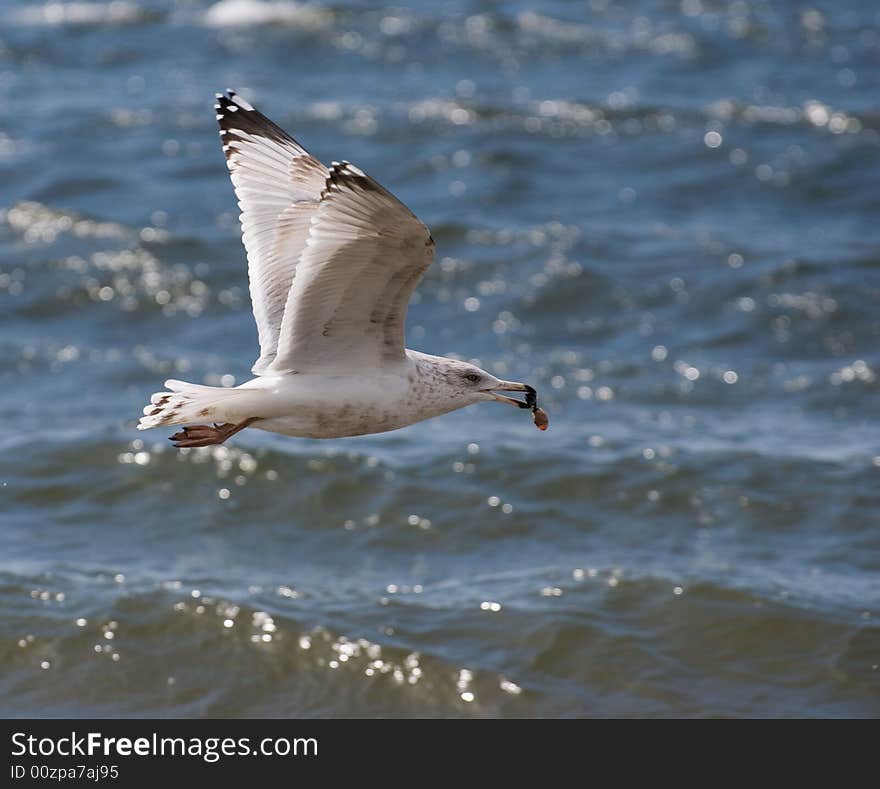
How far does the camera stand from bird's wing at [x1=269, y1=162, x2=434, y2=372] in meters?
A: 4.94

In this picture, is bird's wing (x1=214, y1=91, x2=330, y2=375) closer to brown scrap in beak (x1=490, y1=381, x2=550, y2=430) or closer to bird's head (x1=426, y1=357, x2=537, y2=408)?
bird's head (x1=426, y1=357, x2=537, y2=408)

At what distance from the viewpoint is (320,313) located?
546 cm

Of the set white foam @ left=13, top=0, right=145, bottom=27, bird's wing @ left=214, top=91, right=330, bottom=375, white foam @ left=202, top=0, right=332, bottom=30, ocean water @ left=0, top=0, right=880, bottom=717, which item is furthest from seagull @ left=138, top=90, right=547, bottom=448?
white foam @ left=13, top=0, right=145, bottom=27

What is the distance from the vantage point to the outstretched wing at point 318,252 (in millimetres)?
4992

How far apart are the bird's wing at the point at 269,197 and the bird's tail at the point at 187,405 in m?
0.44

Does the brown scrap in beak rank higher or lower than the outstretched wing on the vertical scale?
lower

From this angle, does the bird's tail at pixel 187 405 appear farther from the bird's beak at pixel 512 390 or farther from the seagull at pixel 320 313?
the bird's beak at pixel 512 390

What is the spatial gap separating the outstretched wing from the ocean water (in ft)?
7.64

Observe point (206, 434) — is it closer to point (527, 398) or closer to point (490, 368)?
point (527, 398)

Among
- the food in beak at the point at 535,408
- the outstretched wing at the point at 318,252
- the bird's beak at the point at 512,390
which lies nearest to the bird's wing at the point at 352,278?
the outstretched wing at the point at 318,252

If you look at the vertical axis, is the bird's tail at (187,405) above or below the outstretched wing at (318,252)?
below

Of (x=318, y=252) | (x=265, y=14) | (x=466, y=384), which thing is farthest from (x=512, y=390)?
(x=265, y=14)

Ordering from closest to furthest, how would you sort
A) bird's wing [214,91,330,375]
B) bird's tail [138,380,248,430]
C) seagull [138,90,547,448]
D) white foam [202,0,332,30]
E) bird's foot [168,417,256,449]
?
seagull [138,90,547,448]
bird's tail [138,380,248,430]
bird's foot [168,417,256,449]
bird's wing [214,91,330,375]
white foam [202,0,332,30]
